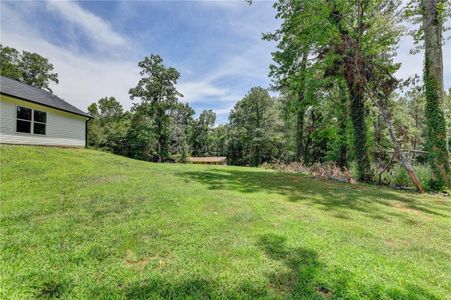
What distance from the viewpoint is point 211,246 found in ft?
10.6

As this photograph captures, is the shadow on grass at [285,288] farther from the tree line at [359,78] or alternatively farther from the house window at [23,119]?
the house window at [23,119]

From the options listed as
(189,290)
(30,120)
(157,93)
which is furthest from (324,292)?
(157,93)

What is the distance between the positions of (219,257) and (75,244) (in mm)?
1979

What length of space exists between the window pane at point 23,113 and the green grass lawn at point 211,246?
820 cm

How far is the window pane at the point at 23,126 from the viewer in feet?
38.9

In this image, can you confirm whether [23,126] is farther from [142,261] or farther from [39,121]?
[142,261]

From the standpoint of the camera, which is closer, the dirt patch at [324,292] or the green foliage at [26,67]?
the dirt patch at [324,292]

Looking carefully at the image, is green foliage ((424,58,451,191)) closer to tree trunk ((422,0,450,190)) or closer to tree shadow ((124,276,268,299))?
tree trunk ((422,0,450,190))

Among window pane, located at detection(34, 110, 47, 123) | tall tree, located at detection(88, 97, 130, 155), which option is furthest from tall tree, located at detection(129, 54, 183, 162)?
window pane, located at detection(34, 110, 47, 123)

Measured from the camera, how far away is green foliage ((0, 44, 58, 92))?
26.4 m

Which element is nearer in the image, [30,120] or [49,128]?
[30,120]

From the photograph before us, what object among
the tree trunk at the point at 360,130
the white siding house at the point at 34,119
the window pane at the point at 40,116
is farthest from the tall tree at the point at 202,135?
the tree trunk at the point at 360,130

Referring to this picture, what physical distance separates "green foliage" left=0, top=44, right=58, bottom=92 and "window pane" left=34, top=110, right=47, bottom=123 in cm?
1703

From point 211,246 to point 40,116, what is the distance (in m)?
14.7
